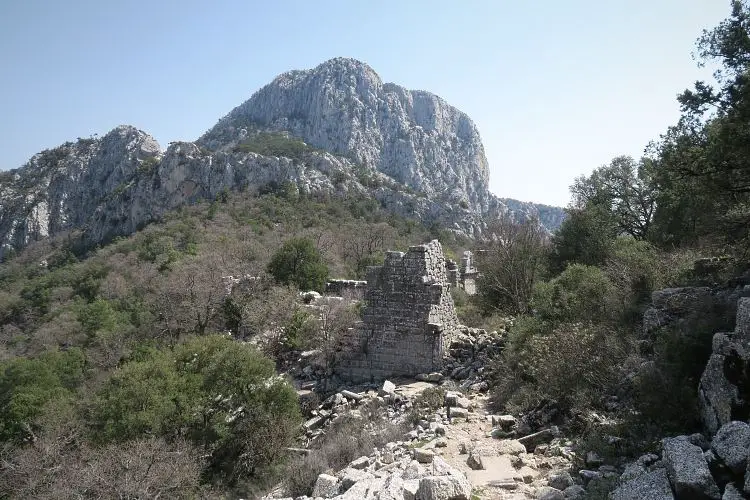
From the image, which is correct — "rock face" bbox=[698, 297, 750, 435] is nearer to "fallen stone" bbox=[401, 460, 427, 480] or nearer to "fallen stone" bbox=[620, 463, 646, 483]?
"fallen stone" bbox=[620, 463, 646, 483]

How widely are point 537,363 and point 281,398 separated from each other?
5.71 m

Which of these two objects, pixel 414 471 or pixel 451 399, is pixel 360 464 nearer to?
pixel 414 471

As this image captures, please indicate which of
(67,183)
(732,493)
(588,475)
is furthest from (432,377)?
(67,183)

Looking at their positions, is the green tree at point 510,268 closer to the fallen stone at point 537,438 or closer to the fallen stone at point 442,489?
the fallen stone at point 537,438

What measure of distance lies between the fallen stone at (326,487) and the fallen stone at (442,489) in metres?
1.61

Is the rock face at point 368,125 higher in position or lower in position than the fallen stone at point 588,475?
higher

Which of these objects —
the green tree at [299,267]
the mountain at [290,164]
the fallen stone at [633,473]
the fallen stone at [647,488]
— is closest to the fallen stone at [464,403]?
the fallen stone at [633,473]

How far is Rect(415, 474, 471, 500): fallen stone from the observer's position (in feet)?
16.0

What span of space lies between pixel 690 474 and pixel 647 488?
0.39 meters

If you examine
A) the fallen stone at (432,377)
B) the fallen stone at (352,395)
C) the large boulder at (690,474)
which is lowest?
the fallen stone at (352,395)

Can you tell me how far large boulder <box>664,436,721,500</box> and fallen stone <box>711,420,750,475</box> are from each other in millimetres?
155

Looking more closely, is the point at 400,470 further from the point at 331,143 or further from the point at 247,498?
the point at 331,143

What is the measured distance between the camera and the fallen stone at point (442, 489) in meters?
4.88

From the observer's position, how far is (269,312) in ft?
60.4
